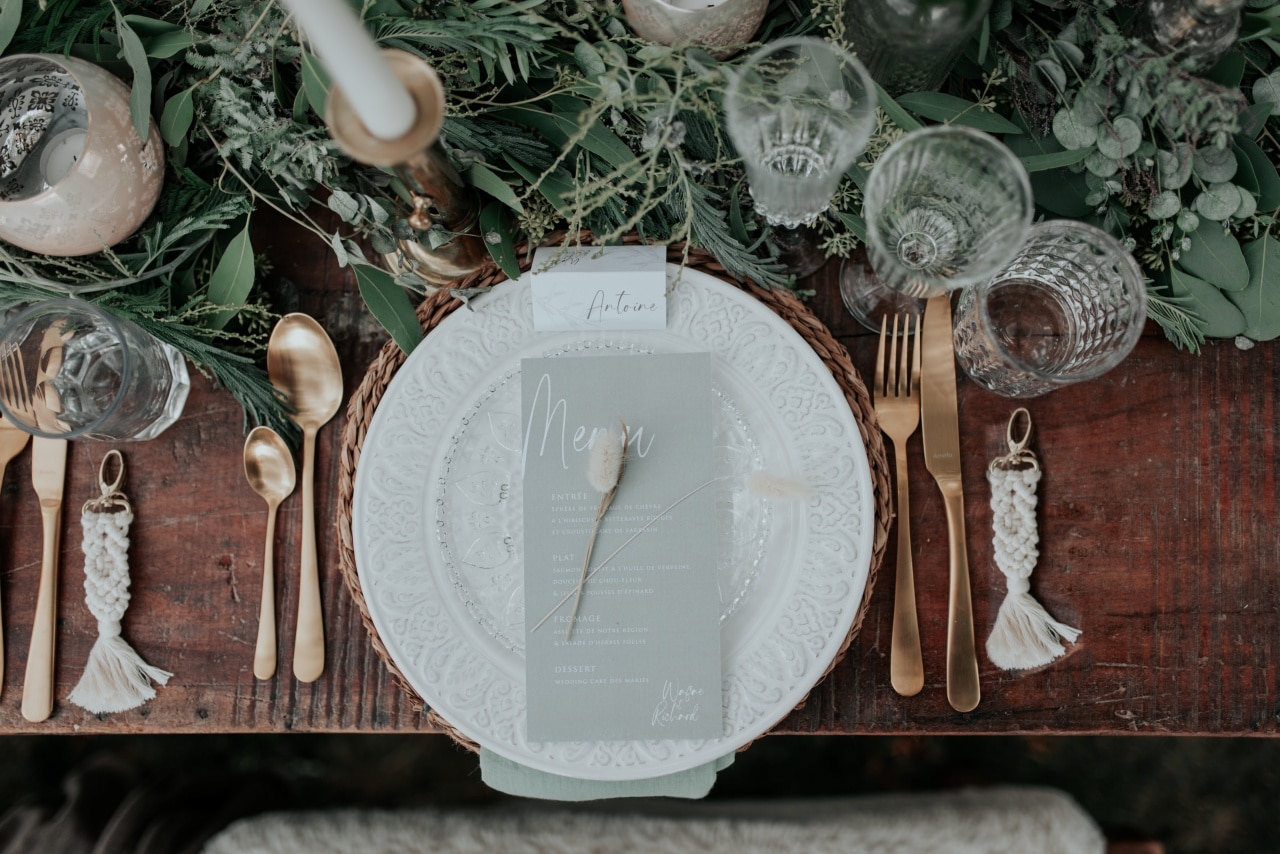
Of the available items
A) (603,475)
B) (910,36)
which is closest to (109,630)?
(603,475)

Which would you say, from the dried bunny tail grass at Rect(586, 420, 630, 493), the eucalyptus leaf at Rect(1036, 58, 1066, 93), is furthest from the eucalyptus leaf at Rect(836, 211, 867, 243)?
the dried bunny tail grass at Rect(586, 420, 630, 493)

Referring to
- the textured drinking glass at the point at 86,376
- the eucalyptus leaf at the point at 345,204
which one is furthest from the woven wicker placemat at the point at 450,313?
the textured drinking glass at the point at 86,376

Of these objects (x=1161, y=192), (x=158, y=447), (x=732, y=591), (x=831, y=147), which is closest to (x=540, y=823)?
(x=732, y=591)

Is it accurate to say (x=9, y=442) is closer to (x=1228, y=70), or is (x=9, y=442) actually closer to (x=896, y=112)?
(x=896, y=112)

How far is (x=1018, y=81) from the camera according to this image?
0.81m

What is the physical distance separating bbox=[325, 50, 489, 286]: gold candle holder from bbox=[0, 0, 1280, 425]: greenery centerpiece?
0.8 inches

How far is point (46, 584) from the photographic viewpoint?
35.6 inches

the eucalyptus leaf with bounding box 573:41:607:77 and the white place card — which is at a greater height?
the eucalyptus leaf with bounding box 573:41:607:77

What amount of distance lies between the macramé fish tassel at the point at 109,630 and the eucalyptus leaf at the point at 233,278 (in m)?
0.27

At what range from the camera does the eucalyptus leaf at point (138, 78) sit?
77 cm

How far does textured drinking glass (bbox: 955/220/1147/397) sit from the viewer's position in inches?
31.2

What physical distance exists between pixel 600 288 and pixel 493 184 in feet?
0.47

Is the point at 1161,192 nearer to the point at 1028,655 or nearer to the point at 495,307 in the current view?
the point at 1028,655

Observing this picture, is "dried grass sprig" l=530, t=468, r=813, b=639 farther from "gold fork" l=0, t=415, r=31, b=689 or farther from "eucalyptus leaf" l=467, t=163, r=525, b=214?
"gold fork" l=0, t=415, r=31, b=689
